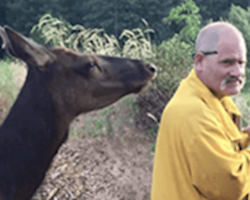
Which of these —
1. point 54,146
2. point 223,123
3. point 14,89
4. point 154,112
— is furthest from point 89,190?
point 223,123

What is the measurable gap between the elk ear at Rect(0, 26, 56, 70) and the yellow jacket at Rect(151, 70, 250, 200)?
4.60 ft

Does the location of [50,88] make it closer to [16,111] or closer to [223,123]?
[16,111]

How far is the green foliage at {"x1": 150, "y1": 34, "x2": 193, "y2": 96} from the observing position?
6691 millimetres

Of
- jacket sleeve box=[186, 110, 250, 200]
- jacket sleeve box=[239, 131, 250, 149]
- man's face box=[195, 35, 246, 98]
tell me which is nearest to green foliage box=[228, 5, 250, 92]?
jacket sleeve box=[239, 131, 250, 149]

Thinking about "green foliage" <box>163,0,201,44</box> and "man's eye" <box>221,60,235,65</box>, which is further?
"green foliage" <box>163,0,201,44</box>

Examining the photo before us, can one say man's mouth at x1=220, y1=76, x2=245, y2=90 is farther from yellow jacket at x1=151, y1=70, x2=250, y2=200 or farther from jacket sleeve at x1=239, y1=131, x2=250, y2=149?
jacket sleeve at x1=239, y1=131, x2=250, y2=149

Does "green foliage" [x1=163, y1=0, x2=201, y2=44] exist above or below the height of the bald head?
below

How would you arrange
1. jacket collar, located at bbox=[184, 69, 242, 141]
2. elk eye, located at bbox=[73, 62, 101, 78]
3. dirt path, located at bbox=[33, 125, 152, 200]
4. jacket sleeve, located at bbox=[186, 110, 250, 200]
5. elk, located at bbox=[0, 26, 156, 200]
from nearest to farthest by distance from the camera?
jacket sleeve, located at bbox=[186, 110, 250, 200] → jacket collar, located at bbox=[184, 69, 242, 141] → elk, located at bbox=[0, 26, 156, 200] → elk eye, located at bbox=[73, 62, 101, 78] → dirt path, located at bbox=[33, 125, 152, 200]

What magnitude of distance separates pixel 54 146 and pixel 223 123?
1.79 metres

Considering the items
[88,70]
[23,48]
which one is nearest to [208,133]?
[23,48]

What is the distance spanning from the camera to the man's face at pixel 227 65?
204 cm

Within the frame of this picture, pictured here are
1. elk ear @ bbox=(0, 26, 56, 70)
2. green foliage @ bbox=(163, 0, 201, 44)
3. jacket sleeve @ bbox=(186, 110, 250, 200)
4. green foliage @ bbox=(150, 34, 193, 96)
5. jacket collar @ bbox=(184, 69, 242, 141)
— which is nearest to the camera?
jacket sleeve @ bbox=(186, 110, 250, 200)

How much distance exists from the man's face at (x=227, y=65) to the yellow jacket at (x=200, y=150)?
0.10 metres

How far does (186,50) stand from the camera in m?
7.16
